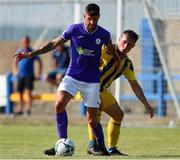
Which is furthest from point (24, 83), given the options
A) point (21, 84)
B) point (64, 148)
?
point (64, 148)

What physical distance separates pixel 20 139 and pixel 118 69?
3.88 m

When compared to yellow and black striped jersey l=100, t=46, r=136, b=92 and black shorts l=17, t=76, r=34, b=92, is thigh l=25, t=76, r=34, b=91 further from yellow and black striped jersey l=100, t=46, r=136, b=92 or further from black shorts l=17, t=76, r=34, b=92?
yellow and black striped jersey l=100, t=46, r=136, b=92

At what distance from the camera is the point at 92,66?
12977 millimetres

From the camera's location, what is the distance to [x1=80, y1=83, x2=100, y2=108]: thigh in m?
13.0

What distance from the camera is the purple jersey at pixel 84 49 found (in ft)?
42.2

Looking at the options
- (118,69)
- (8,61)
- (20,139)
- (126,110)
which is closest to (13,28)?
(8,61)

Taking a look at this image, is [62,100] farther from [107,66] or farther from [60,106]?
[107,66]

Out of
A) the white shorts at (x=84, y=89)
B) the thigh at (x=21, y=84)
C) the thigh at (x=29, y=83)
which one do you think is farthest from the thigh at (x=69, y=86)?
the thigh at (x=21, y=84)

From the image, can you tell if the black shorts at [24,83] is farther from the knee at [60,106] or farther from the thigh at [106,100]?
the knee at [60,106]

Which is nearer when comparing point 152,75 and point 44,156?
point 44,156

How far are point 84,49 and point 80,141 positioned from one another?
13.2ft

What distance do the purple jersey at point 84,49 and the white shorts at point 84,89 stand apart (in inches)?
2.5

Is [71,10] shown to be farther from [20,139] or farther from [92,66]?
[92,66]

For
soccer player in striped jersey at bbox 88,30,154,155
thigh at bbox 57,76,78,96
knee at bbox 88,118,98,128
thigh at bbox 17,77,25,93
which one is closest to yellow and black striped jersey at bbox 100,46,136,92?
soccer player in striped jersey at bbox 88,30,154,155
